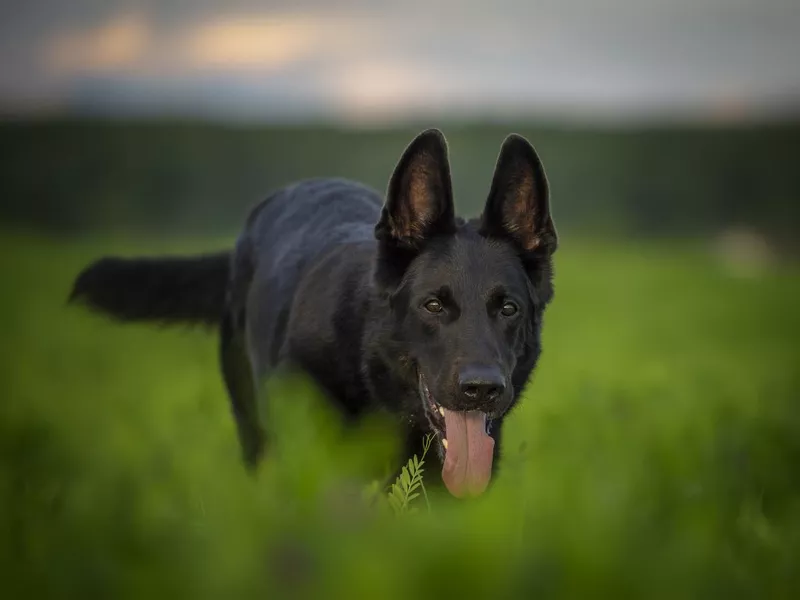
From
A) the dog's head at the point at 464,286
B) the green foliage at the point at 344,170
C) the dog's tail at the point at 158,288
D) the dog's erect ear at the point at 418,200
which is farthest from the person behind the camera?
the green foliage at the point at 344,170

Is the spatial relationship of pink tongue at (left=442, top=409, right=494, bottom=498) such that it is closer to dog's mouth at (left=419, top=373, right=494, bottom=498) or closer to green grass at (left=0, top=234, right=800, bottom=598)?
dog's mouth at (left=419, top=373, right=494, bottom=498)

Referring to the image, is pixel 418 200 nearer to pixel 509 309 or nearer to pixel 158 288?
pixel 509 309

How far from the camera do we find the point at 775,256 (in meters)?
44.3

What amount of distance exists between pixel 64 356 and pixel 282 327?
7.98m

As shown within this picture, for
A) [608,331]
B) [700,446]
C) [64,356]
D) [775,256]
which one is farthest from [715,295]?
[700,446]

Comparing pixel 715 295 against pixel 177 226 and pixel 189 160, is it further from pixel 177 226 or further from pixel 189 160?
pixel 189 160

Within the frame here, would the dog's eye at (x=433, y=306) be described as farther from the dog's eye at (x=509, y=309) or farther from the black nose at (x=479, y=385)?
the black nose at (x=479, y=385)

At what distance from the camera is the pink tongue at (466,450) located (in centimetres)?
389

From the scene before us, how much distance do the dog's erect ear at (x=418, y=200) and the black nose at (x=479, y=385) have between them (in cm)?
84

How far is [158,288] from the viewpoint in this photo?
21.1ft

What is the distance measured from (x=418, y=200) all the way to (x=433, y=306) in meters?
0.55

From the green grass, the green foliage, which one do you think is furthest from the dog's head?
the green foliage

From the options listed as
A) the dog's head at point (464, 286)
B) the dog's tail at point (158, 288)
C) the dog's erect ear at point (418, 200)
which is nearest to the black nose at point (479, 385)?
the dog's head at point (464, 286)

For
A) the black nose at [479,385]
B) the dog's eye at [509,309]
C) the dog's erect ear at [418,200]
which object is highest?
the dog's erect ear at [418,200]
